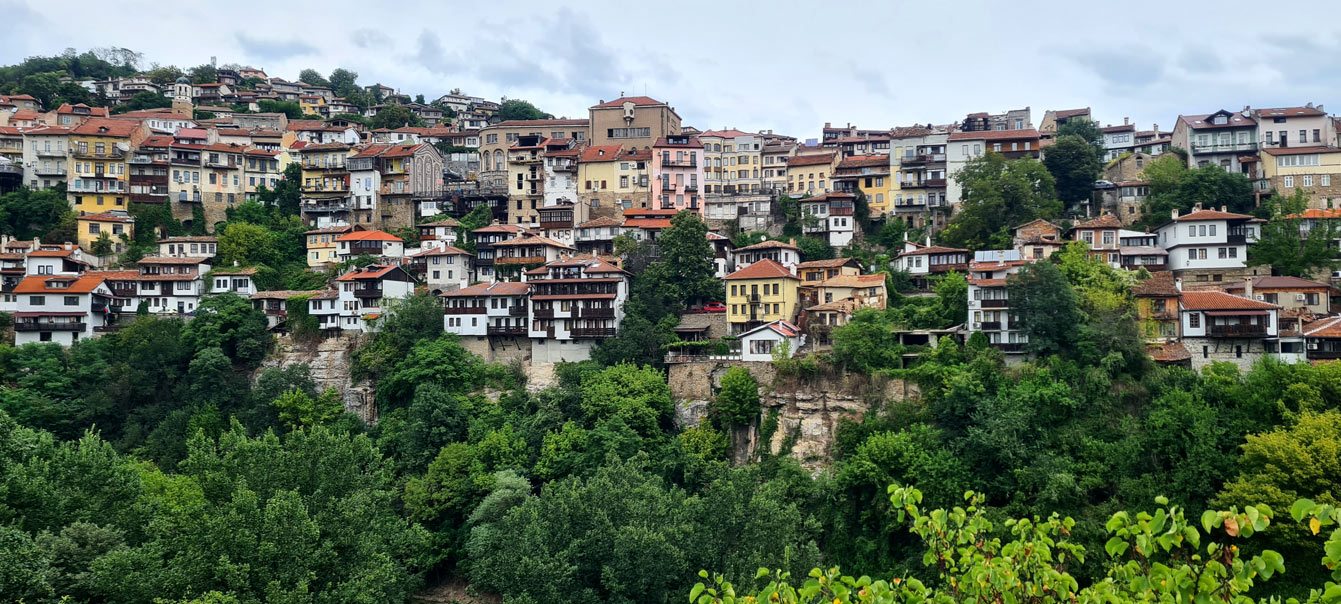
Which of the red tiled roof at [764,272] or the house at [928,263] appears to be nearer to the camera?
the red tiled roof at [764,272]

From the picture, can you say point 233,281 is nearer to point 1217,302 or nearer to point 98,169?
point 98,169

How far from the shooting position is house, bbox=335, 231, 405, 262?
55719mm

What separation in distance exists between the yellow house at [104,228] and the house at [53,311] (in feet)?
23.9

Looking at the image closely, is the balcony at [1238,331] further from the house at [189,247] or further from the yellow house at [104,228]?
the yellow house at [104,228]

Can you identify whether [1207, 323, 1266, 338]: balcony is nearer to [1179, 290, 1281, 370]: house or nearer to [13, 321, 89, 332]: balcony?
[1179, 290, 1281, 370]: house

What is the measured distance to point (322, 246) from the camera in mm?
57094

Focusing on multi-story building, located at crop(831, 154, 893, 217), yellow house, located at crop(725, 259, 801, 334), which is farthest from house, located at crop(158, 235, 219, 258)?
multi-story building, located at crop(831, 154, 893, 217)

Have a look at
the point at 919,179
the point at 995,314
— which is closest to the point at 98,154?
the point at 919,179

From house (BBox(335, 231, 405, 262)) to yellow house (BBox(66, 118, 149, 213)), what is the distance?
16489 millimetres

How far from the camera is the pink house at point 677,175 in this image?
60.0 metres

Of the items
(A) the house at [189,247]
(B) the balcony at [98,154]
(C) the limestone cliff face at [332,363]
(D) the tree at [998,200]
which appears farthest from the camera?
(B) the balcony at [98,154]

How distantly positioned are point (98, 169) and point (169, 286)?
15.3 m

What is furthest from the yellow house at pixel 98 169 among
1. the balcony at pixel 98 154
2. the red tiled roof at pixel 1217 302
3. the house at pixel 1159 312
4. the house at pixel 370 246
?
the red tiled roof at pixel 1217 302

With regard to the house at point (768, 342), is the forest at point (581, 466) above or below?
below
